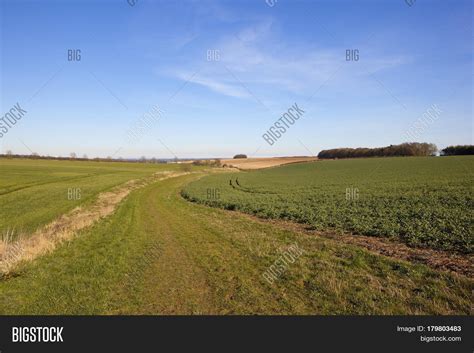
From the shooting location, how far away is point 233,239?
1524 cm

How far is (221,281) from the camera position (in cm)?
962

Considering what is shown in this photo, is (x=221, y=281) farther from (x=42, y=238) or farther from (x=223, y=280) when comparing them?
(x=42, y=238)

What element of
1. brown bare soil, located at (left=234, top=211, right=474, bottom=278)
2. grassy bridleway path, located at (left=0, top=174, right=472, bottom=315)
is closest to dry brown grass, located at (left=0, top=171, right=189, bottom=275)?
grassy bridleway path, located at (left=0, top=174, right=472, bottom=315)

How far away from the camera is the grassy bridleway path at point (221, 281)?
7.86 metres

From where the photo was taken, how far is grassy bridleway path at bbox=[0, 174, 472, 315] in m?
7.86

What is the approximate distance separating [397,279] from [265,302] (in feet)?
15.0
